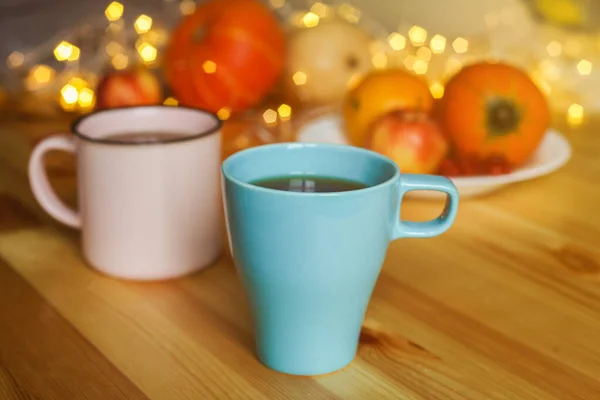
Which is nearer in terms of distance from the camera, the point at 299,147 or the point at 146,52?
the point at 299,147

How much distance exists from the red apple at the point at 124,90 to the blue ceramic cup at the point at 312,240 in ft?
1.75

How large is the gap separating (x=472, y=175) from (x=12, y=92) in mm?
766

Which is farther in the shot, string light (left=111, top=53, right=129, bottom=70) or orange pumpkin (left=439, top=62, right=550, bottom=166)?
string light (left=111, top=53, right=129, bottom=70)

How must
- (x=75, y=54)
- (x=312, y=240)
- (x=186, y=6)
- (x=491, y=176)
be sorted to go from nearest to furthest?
(x=312, y=240)
(x=491, y=176)
(x=75, y=54)
(x=186, y=6)

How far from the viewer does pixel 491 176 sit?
0.74m

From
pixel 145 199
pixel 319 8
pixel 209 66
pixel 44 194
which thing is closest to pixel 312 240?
pixel 145 199

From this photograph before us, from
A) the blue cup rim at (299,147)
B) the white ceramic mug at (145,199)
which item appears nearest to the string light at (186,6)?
the white ceramic mug at (145,199)

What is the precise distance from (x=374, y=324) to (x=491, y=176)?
29 cm

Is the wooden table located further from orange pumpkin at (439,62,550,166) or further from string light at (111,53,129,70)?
string light at (111,53,129,70)

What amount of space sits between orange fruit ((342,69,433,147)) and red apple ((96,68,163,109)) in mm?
303

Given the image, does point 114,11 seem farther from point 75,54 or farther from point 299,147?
point 299,147

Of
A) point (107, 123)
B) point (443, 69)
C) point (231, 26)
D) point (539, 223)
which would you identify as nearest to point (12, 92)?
point (231, 26)

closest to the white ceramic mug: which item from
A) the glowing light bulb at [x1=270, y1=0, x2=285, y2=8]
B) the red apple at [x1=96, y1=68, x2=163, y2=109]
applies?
the red apple at [x1=96, y1=68, x2=163, y2=109]

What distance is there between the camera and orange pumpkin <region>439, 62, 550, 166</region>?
2.60 ft
